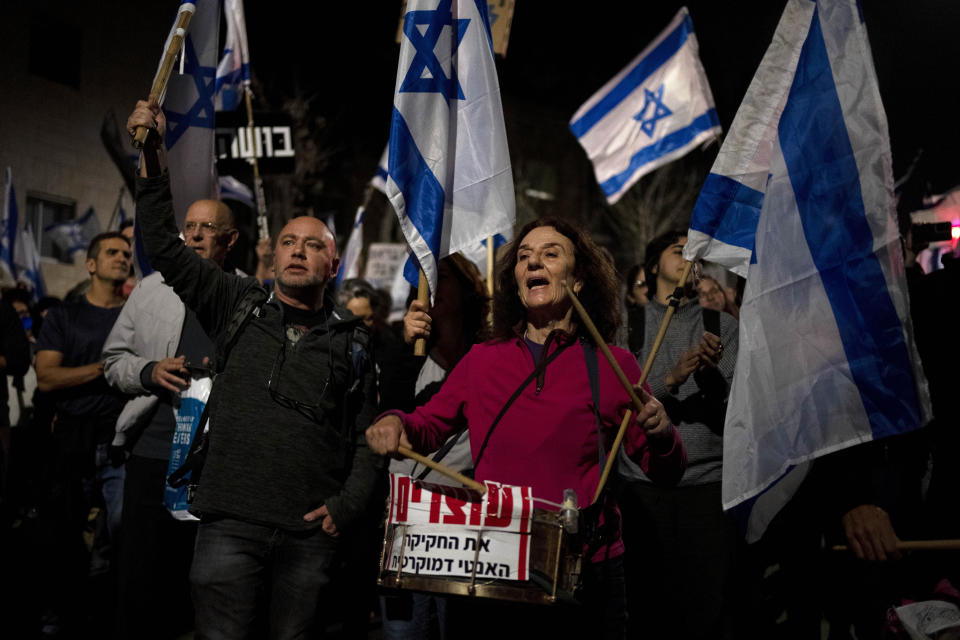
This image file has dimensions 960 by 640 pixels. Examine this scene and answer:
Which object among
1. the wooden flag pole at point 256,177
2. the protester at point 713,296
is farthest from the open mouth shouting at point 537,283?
the wooden flag pole at point 256,177

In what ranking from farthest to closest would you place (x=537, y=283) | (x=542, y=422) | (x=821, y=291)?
(x=537, y=283) → (x=821, y=291) → (x=542, y=422)

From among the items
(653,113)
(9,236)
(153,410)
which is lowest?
(153,410)

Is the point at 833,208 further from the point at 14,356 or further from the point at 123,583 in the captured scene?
the point at 14,356

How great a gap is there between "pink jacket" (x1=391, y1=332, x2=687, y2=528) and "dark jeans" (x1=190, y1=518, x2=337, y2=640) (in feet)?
2.95

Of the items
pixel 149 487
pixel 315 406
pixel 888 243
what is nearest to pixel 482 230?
pixel 315 406

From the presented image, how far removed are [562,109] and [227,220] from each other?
29673mm

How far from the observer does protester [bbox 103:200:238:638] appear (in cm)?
456

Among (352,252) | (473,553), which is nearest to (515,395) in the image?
(473,553)

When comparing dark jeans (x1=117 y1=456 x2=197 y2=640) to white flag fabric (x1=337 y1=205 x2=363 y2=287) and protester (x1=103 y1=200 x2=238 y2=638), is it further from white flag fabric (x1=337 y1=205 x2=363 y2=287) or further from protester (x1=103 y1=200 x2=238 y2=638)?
white flag fabric (x1=337 y1=205 x2=363 y2=287)

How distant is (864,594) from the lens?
16.8 ft

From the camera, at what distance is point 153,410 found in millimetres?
4781

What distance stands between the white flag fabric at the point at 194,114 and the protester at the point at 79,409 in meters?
1.29

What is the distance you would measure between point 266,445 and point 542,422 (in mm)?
1309

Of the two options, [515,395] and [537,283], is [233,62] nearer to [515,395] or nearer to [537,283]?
[537,283]
